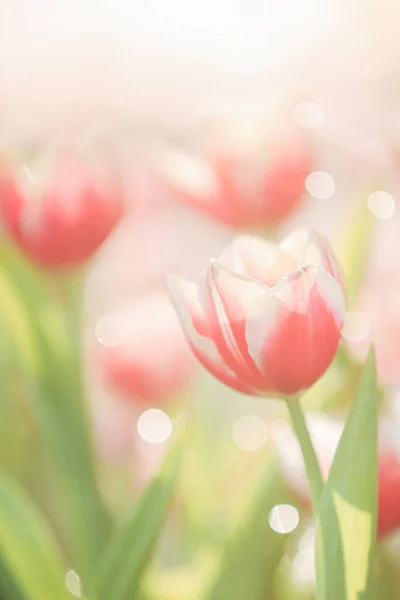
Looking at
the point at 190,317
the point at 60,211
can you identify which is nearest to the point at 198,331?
the point at 190,317

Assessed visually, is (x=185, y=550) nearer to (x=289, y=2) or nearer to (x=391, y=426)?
(x=391, y=426)

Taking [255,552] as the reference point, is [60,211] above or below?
above

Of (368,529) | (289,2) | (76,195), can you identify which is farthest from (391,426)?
(289,2)

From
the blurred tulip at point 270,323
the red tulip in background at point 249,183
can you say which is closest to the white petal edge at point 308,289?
the blurred tulip at point 270,323

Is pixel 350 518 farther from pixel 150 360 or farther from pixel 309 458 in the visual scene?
pixel 150 360

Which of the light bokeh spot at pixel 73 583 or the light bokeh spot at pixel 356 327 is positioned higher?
the light bokeh spot at pixel 356 327

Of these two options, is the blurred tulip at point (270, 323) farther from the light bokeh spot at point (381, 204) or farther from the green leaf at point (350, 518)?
the light bokeh spot at point (381, 204)
